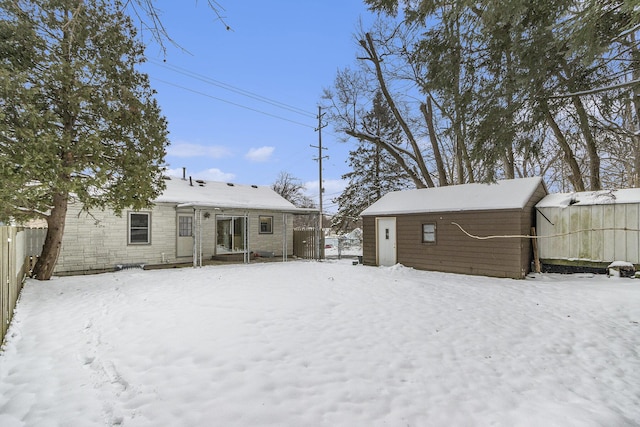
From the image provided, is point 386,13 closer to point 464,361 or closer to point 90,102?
point 464,361

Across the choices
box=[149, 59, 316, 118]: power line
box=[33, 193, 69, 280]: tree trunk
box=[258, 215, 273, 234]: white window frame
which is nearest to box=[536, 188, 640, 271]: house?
box=[258, 215, 273, 234]: white window frame

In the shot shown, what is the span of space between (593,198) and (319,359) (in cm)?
976

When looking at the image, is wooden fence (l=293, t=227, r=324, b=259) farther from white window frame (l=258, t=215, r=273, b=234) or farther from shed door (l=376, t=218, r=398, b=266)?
shed door (l=376, t=218, r=398, b=266)

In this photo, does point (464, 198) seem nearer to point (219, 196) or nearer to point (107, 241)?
point (219, 196)

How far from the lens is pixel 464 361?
13.2 feet

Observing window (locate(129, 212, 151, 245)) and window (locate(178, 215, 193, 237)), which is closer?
window (locate(129, 212, 151, 245))

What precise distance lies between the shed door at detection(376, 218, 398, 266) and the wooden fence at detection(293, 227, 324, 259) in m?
3.71

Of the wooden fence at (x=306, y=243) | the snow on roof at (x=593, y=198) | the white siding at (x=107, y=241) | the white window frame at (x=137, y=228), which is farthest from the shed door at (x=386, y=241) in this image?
the white window frame at (x=137, y=228)

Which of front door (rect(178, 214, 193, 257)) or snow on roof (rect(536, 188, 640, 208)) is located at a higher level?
snow on roof (rect(536, 188, 640, 208))

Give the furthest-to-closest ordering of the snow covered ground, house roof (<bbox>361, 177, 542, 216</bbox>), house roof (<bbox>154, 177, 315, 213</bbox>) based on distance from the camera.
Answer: house roof (<bbox>154, 177, 315, 213</bbox>)
house roof (<bbox>361, 177, 542, 216</bbox>)
the snow covered ground

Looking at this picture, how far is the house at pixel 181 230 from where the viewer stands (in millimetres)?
11383

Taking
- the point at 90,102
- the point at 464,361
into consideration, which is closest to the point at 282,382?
the point at 464,361

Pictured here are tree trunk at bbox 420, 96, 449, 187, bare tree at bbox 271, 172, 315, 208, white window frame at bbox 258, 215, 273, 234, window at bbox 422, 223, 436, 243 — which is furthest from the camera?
bare tree at bbox 271, 172, 315, 208

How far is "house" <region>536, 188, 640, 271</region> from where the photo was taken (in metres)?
9.01
